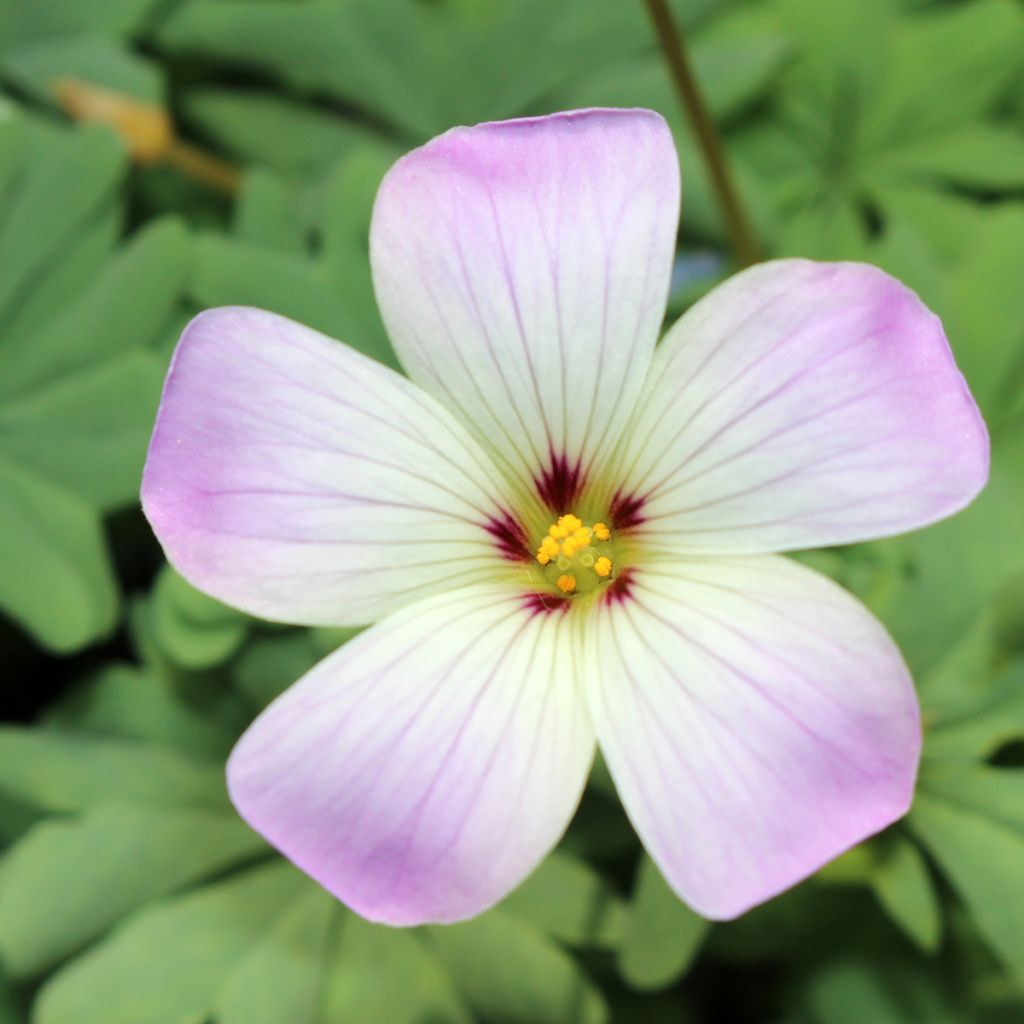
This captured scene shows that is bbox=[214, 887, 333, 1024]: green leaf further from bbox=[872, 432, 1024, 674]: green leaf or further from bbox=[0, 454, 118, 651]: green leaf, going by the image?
bbox=[872, 432, 1024, 674]: green leaf

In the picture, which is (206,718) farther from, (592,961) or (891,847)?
(891,847)

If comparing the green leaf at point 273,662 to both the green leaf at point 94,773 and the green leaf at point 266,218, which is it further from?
the green leaf at point 266,218

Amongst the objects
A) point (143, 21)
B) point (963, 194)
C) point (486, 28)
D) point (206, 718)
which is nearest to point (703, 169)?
point (486, 28)

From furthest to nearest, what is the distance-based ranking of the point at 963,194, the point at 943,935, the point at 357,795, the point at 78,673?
the point at 963,194 < the point at 78,673 < the point at 943,935 < the point at 357,795

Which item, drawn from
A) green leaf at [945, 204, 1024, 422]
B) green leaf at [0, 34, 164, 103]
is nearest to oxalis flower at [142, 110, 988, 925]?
green leaf at [945, 204, 1024, 422]

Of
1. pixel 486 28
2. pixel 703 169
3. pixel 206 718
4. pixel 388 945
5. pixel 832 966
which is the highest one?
pixel 486 28

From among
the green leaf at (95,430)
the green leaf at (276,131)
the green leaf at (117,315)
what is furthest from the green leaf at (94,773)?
the green leaf at (276,131)
